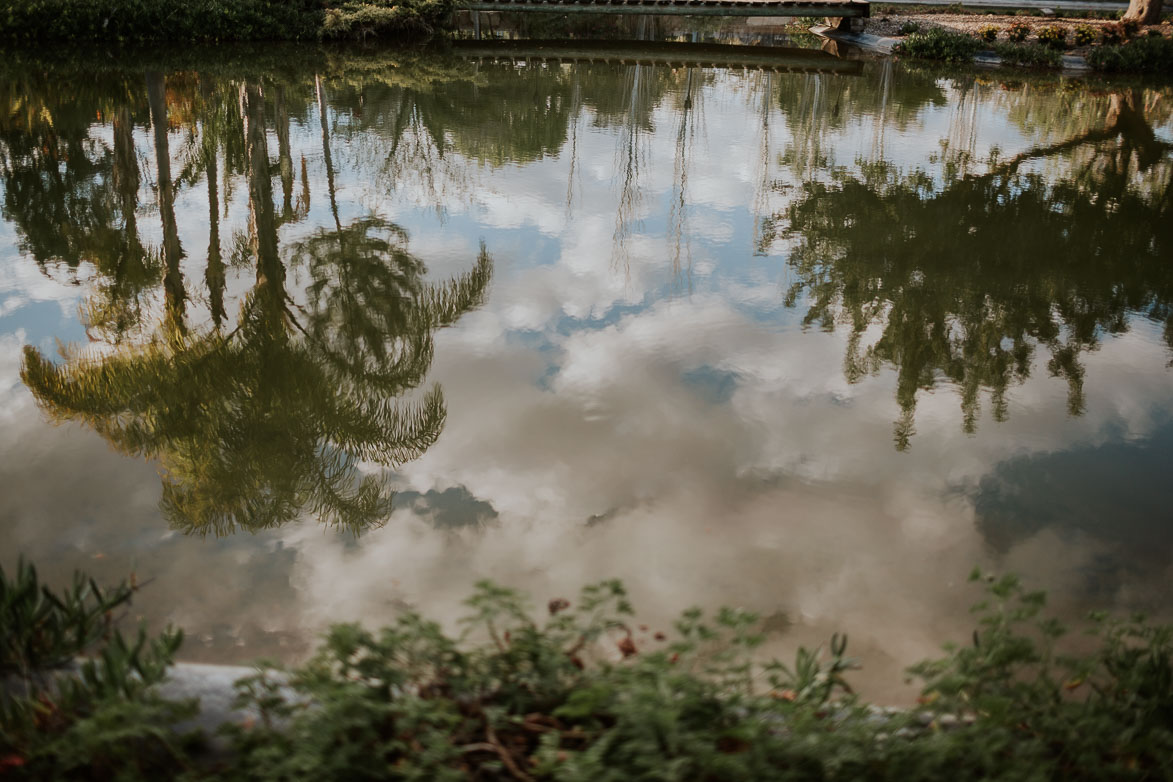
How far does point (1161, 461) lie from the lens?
489 cm

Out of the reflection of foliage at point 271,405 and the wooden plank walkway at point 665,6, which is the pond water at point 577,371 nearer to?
the reflection of foliage at point 271,405

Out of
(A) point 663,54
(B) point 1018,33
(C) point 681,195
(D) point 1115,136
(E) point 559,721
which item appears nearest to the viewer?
(E) point 559,721

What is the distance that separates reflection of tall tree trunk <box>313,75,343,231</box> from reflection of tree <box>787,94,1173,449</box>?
4.11 m

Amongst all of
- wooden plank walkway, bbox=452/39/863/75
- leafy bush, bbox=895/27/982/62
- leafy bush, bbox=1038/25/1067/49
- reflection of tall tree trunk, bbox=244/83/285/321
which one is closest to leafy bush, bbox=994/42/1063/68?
leafy bush, bbox=1038/25/1067/49

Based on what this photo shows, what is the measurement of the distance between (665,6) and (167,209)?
14631mm

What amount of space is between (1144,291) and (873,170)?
339cm

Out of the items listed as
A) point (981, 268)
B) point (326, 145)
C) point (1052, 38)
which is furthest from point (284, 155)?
point (1052, 38)

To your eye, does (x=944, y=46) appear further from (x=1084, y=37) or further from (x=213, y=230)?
(x=213, y=230)

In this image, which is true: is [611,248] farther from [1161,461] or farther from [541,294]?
[1161,461]

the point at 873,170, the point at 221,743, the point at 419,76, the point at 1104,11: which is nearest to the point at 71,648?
the point at 221,743

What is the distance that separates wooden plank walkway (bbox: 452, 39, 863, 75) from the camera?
58.4 feet

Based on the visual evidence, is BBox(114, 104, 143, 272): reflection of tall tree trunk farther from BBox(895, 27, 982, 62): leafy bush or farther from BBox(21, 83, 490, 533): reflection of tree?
BBox(895, 27, 982, 62): leafy bush

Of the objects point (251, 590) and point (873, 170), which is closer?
point (251, 590)

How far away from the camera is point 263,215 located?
8.16m
